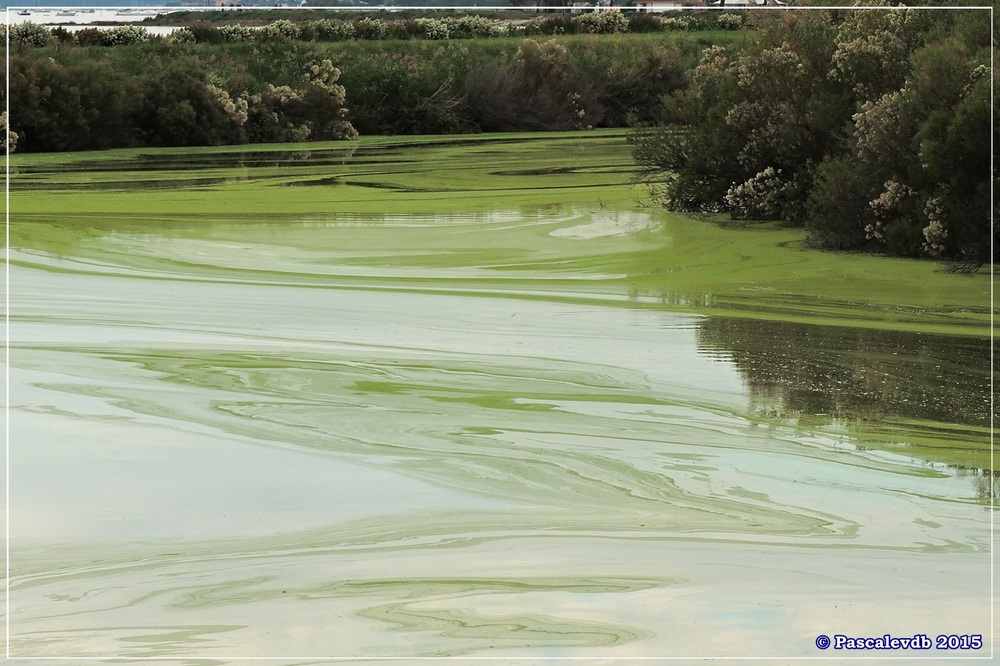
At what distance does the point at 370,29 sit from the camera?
22.0 metres

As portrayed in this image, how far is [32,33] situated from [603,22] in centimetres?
984

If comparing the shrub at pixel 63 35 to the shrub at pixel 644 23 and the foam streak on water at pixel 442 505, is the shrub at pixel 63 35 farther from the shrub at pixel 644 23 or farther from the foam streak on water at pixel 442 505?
the foam streak on water at pixel 442 505

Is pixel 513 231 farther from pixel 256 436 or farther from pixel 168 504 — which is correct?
pixel 168 504

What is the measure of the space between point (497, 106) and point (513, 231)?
10531 millimetres

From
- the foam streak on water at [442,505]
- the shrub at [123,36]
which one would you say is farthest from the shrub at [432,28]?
the foam streak on water at [442,505]

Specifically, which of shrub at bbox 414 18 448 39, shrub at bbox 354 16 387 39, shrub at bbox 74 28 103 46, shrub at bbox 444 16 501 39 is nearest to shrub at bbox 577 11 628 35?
shrub at bbox 444 16 501 39

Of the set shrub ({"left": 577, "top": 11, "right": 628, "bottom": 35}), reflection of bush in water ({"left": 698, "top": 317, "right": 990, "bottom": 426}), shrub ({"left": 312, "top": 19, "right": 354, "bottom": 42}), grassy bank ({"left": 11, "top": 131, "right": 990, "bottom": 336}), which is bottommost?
reflection of bush in water ({"left": 698, "top": 317, "right": 990, "bottom": 426})

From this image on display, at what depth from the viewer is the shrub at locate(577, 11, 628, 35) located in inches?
941

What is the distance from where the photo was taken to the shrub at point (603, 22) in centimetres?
2391

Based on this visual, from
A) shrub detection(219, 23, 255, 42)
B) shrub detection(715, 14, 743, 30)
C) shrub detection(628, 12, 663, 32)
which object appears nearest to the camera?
shrub detection(219, 23, 255, 42)

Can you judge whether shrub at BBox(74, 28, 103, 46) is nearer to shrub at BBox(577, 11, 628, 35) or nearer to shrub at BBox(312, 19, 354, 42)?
shrub at BBox(312, 19, 354, 42)

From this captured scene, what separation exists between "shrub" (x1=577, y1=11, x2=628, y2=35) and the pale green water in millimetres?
17380

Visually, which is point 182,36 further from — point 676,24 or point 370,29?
point 676,24

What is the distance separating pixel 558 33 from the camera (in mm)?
23625
